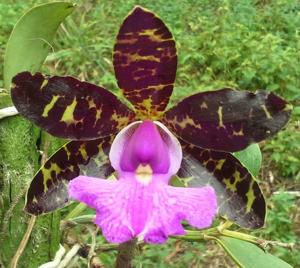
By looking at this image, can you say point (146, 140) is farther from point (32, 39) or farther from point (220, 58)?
point (220, 58)

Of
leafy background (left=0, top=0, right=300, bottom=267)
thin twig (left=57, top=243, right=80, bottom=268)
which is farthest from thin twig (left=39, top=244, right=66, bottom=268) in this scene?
leafy background (left=0, top=0, right=300, bottom=267)

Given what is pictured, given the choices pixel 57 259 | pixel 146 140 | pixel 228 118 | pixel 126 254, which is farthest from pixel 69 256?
pixel 228 118

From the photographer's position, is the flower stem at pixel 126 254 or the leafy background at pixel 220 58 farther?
the leafy background at pixel 220 58

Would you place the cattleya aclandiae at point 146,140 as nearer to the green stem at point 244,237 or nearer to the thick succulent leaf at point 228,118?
the thick succulent leaf at point 228,118

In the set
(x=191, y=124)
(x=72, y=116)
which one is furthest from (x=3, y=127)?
(x=191, y=124)

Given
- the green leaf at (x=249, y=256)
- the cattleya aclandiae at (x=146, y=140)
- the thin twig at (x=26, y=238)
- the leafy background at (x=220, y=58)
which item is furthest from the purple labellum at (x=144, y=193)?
the leafy background at (x=220, y=58)

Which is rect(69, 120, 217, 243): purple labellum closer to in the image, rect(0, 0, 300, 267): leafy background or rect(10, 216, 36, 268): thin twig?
rect(10, 216, 36, 268): thin twig
